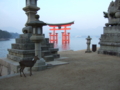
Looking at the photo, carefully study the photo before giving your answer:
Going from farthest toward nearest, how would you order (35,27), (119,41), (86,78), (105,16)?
(105,16), (119,41), (35,27), (86,78)

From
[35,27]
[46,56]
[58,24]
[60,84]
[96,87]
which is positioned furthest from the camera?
[58,24]

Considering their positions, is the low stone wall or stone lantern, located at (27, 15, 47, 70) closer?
stone lantern, located at (27, 15, 47, 70)

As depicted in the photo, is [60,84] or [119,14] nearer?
[60,84]

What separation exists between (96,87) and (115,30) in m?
6.47

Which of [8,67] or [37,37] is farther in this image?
[8,67]

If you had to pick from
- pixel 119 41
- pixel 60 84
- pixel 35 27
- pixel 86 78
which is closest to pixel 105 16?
pixel 119 41

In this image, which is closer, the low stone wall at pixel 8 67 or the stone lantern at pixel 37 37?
the stone lantern at pixel 37 37

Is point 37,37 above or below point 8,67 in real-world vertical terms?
above

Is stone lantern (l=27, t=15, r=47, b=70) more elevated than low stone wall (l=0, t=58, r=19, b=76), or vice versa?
stone lantern (l=27, t=15, r=47, b=70)

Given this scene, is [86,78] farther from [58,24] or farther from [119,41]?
[58,24]

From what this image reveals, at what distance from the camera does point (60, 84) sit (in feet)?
12.6

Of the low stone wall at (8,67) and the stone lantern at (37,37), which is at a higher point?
the stone lantern at (37,37)

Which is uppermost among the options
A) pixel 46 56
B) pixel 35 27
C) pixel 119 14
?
pixel 119 14

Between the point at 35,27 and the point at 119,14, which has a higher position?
the point at 119,14
